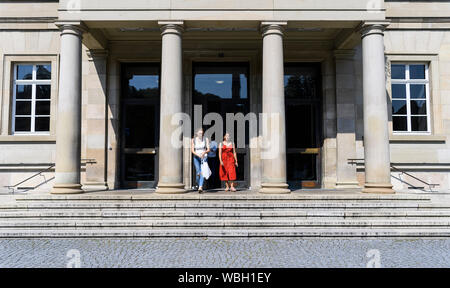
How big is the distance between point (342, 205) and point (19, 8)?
12.9 m

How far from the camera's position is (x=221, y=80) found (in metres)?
14.3

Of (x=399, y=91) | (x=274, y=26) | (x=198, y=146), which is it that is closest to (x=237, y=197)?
(x=198, y=146)

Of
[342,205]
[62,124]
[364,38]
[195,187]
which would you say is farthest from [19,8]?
[342,205]

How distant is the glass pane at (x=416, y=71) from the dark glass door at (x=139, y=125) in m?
9.42

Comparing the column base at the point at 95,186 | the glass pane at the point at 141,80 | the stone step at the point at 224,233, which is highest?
the glass pane at the point at 141,80

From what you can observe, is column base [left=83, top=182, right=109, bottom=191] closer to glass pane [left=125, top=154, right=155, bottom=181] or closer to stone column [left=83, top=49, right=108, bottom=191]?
stone column [left=83, top=49, right=108, bottom=191]

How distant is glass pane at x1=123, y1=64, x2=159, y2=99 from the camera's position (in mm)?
14281

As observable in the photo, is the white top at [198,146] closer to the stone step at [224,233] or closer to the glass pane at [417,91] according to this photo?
the stone step at [224,233]

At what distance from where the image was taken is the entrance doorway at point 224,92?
46.0 ft

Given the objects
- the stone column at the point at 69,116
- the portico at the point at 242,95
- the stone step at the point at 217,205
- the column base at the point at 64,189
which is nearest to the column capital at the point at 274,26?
the portico at the point at 242,95

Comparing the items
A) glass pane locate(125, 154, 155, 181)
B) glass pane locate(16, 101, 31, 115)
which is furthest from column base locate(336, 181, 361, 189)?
glass pane locate(16, 101, 31, 115)

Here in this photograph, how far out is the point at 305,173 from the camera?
14.0 meters

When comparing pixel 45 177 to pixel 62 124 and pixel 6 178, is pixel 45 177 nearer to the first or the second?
pixel 6 178

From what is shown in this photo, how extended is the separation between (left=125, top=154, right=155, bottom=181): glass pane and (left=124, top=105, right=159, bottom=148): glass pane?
0.41 metres
